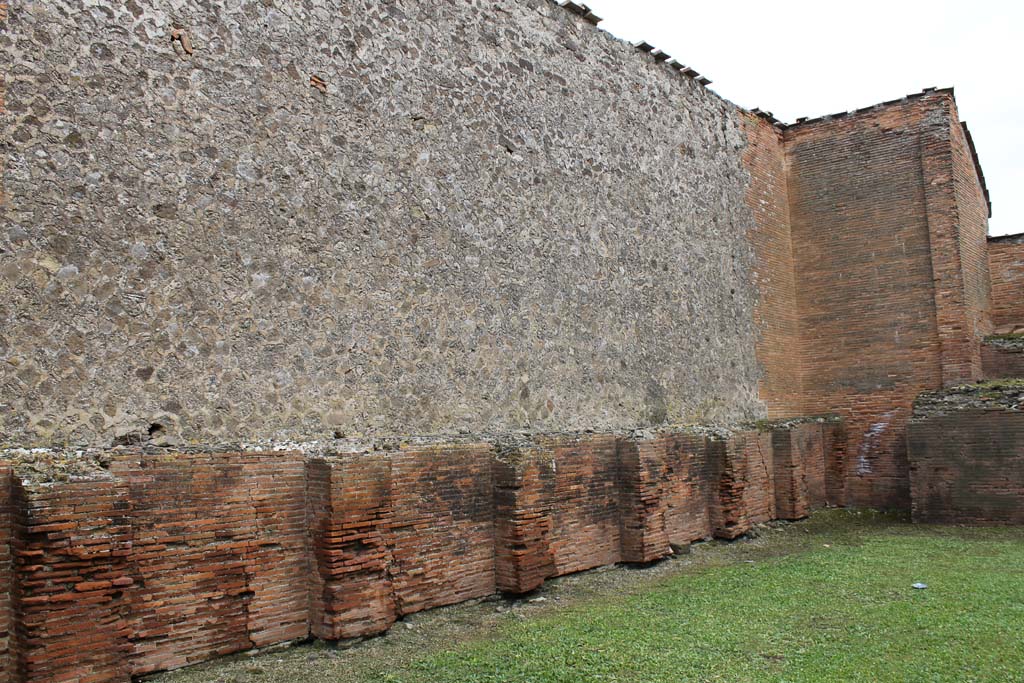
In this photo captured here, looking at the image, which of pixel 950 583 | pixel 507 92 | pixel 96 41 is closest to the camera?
pixel 96 41

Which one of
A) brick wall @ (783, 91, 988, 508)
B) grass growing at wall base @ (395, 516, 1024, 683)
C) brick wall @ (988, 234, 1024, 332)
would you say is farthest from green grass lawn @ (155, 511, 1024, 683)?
brick wall @ (988, 234, 1024, 332)

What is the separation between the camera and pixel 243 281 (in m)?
5.43

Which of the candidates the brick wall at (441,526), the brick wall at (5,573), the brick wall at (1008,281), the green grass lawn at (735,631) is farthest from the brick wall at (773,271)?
the brick wall at (5,573)

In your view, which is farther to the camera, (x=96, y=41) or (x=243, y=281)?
(x=243, y=281)

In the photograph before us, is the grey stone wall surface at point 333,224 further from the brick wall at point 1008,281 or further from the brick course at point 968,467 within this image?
the brick wall at point 1008,281

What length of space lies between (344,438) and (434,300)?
4.39 ft

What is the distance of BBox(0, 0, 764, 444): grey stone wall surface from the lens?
4.67m

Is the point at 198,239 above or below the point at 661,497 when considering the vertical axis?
above

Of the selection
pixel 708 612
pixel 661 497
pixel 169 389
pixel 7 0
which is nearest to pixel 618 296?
pixel 661 497

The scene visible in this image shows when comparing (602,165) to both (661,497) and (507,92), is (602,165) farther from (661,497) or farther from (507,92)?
(661,497)

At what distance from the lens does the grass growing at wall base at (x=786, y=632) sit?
14.9 feet

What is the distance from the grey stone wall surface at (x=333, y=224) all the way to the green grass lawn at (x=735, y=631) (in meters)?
1.49

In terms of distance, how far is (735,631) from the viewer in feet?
17.6

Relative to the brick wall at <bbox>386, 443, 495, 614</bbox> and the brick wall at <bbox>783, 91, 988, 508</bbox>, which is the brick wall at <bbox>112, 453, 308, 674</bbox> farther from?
the brick wall at <bbox>783, 91, 988, 508</bbox>
